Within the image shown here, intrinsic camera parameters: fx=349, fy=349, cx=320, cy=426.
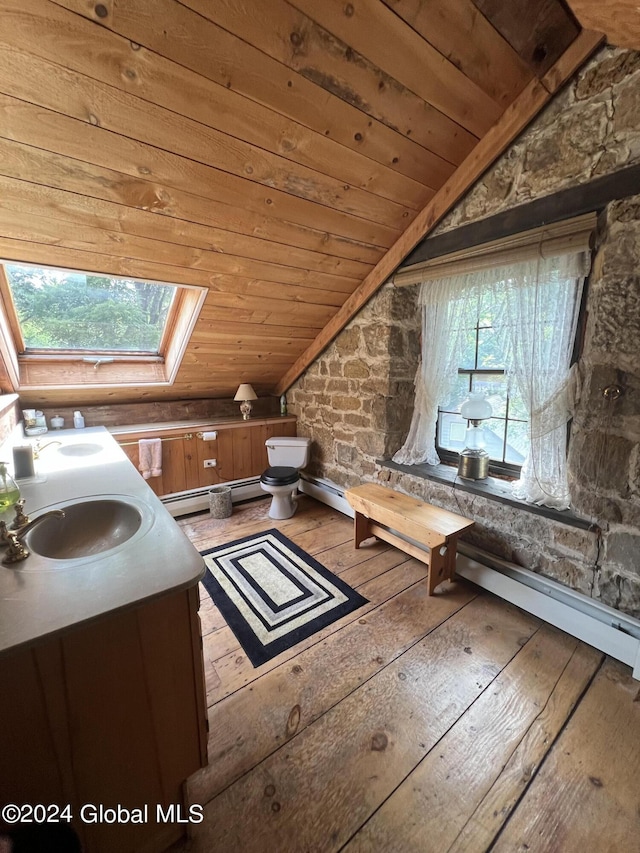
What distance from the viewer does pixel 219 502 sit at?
3068 mm

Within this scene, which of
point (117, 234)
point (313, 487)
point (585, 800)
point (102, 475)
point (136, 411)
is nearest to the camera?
point (585, 800)

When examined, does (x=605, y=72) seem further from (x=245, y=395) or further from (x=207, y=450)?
(x=207, y=450)

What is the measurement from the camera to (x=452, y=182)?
2.03 m

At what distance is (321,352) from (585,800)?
299 centimetres

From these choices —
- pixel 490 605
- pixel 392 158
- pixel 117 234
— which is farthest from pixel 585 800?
pixel 117 234

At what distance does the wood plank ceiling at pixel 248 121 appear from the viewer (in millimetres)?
1154

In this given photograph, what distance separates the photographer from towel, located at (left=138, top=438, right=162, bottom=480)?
286 centimetres

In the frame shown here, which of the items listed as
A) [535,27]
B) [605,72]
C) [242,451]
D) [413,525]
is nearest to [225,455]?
[242,451]

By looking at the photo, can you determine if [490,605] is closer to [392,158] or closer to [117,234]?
[392,158]

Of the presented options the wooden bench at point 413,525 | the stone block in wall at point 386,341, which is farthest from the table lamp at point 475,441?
the stone block in wall at point 386,341

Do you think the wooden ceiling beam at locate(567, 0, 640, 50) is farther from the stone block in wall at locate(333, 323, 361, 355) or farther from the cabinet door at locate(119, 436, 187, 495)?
the cabinet door at locate(119, 436, 187, 495)

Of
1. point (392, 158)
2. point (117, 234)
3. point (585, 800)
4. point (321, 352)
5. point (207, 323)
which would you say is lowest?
point (585, 800)

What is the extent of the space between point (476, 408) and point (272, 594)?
5.58 ft

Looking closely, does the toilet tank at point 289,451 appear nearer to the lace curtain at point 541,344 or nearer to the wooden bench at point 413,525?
the wooden bench at point 413,525
